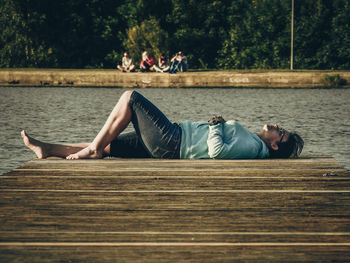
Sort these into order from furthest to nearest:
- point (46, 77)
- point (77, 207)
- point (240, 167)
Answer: point (46, 77) → point (240, 167) → point (77, 207)

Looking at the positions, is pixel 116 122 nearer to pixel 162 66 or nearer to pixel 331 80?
pixel 331 80

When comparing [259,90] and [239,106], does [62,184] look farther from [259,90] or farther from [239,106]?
[259,90]

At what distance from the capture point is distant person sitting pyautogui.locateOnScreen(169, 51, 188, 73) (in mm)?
26808

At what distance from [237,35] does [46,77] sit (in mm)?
12230

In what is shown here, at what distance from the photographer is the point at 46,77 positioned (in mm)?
24656

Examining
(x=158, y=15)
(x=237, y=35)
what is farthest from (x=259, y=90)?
(x=158, y=15)

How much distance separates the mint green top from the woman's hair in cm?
12

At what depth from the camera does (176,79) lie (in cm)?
2394

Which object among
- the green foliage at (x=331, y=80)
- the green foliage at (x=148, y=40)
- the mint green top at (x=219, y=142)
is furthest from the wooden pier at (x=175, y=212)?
the green foliage at (x=148, y=40)

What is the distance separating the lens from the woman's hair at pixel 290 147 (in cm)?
550

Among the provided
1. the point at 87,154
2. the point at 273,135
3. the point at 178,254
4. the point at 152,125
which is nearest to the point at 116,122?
the point at 152,125

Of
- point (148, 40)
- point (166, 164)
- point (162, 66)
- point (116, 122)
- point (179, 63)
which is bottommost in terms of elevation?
point (162, 66)

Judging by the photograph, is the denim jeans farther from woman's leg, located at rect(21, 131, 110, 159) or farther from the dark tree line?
the dark tree line

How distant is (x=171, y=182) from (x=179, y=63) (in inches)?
899
